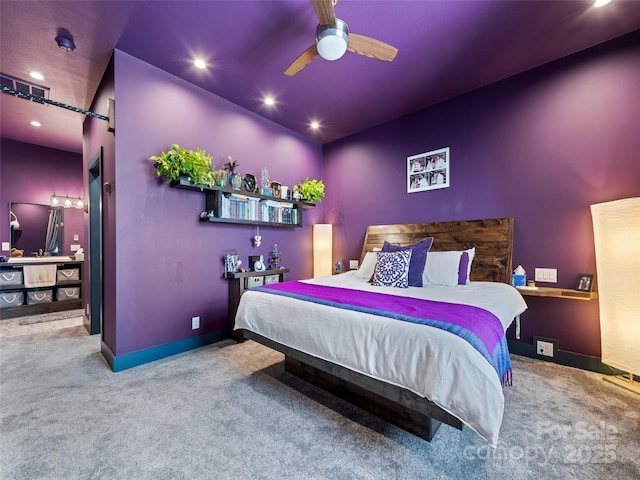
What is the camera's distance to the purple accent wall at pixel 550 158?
234 cm

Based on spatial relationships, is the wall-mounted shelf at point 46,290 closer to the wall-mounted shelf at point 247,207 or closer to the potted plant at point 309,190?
the wall-mounted shelf at point 247,207

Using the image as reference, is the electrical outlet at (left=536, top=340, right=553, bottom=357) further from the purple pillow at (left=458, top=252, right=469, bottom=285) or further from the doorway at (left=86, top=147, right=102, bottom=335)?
the doorway at (left=86, top=147, right=102, bottom=335)

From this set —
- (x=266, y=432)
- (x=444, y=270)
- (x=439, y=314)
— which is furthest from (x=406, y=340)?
(x=444, y=270)

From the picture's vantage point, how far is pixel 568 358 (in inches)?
98.2

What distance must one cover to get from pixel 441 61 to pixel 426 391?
298 centimetres

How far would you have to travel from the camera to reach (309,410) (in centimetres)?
181

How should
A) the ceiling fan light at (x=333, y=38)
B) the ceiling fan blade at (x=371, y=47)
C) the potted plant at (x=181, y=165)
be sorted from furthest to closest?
the potted plant at (x=181, y=165), the ceiling fan blade at (x=371, y=47), the ceiling fan light at (x=333, y=38)

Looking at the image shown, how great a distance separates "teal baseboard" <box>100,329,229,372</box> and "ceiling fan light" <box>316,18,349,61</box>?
3.09m

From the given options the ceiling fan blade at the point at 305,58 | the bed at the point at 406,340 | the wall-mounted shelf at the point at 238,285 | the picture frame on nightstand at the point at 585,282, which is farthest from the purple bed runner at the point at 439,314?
the ceiling fan blade at the point at 305,58

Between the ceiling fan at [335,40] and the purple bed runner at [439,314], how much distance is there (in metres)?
1.79

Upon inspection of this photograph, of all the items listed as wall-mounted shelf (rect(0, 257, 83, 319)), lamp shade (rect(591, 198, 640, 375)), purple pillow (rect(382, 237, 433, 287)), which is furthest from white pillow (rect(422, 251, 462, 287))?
wall-mounted shelf (rect(0, 257, 83, 319))

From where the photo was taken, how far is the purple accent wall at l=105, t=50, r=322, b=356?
8.17 ft

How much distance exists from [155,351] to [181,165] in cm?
192

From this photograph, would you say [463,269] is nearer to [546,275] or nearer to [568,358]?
[546,275]
